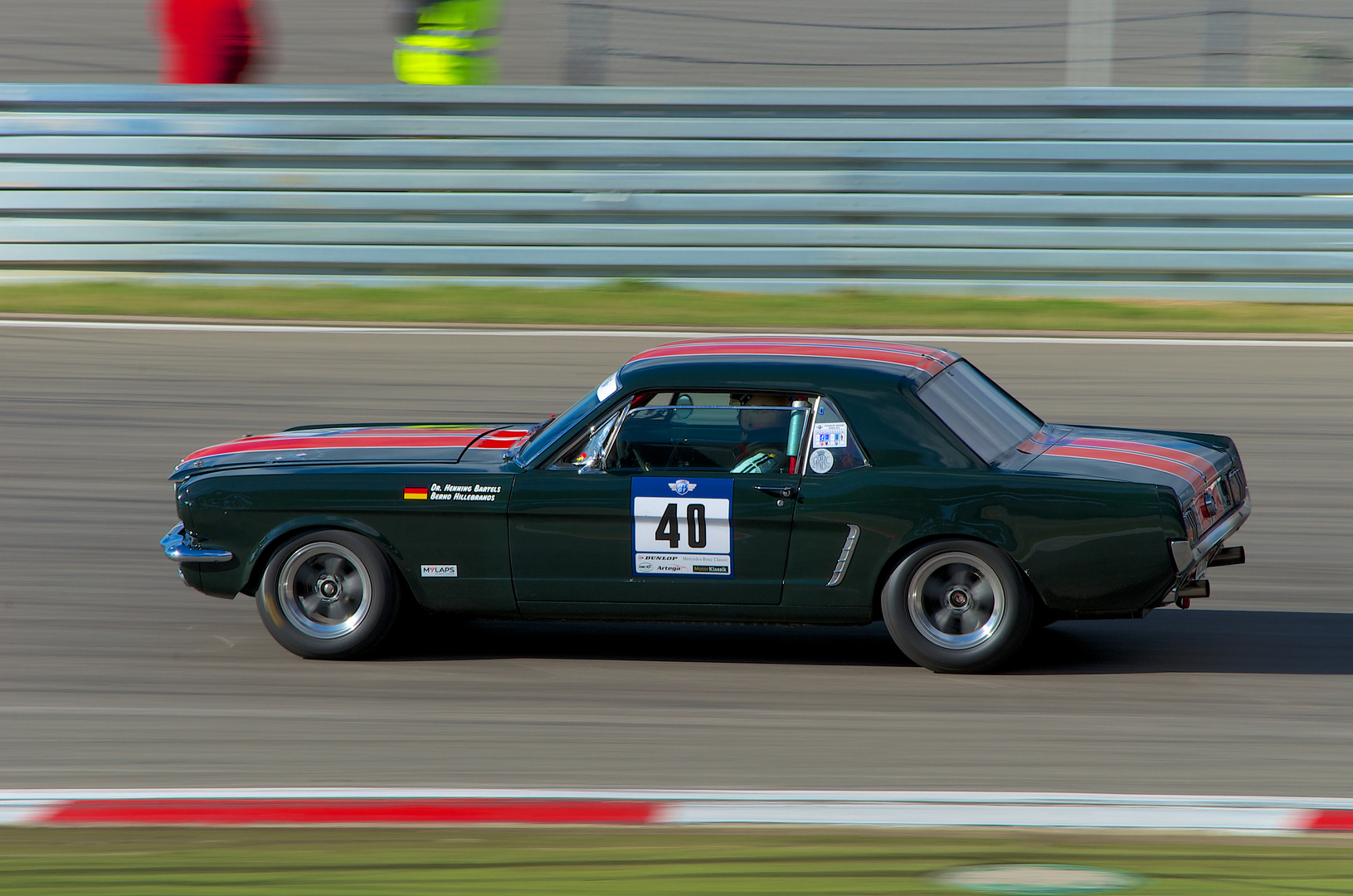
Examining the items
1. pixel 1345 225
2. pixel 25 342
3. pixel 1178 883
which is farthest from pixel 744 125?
pixel 1178 883

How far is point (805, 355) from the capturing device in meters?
6.18

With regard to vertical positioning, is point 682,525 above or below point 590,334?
below

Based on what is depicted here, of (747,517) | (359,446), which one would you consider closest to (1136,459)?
(747,517)

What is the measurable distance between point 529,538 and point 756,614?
0.87 metres

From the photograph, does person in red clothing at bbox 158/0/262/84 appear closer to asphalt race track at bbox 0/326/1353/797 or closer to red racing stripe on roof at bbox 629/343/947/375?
asphalt race track at bbox 0/326/1353/797

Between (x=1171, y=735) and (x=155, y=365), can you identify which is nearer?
(x=1171, y=735)

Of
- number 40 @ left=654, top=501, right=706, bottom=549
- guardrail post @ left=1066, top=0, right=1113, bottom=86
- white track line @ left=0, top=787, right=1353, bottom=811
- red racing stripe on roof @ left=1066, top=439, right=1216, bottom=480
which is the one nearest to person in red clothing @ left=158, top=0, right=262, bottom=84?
guardrail post @ left=1066, top=0, right=1113, bottom=86

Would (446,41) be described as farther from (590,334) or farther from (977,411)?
(977,411)

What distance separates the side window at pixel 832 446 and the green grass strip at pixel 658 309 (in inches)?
234

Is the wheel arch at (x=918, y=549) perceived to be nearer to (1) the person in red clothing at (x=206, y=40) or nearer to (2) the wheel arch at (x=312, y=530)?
(2) the wheel arch at (x=312, y=530)

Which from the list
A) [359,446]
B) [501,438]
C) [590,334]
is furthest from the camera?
[590,334]

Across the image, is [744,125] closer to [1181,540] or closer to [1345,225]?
[1345,225]

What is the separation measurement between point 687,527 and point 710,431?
14.7 inches

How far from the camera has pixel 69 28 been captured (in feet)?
60.5
